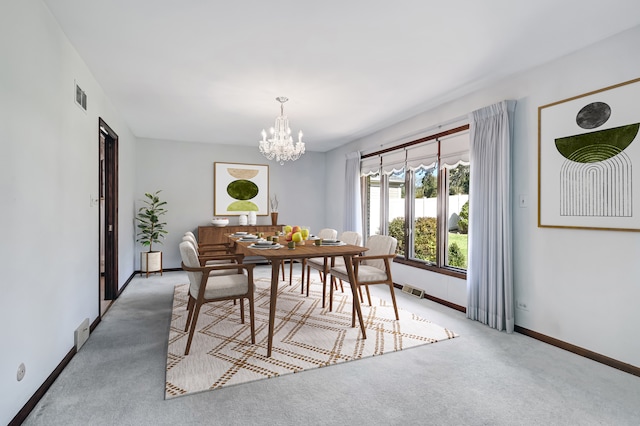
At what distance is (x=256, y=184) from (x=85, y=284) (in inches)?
166

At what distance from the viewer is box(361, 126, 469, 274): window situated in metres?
4.07

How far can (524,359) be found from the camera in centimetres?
261

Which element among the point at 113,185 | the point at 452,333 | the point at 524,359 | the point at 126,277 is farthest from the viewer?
the point at 126,277

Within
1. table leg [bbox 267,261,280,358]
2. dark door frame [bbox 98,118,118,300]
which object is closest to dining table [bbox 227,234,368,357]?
table leg [bbox 267,261,280,358]

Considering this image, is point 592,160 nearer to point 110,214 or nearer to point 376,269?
point 376,269

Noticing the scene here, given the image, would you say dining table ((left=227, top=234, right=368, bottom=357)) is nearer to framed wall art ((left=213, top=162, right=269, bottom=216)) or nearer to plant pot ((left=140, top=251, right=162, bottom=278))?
plant pot ((left=140, top=251, right=162, bottom=278))

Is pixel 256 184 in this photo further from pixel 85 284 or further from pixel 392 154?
pixel 85 284

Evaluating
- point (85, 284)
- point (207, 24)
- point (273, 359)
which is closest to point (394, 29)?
point (207, 24)

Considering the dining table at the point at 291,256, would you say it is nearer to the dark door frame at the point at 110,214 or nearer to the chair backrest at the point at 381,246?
the chair backrest at the point at 381,246

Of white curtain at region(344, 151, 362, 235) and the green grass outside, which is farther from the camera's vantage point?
white curtain at region(344, 151, 362, 235)

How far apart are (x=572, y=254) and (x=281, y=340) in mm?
2610

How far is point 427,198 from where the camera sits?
4578mm

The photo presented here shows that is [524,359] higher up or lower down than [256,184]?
lower down

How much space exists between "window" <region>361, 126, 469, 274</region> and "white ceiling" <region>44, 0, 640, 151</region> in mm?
646
